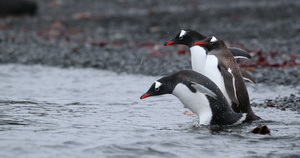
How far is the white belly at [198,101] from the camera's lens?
246 inches

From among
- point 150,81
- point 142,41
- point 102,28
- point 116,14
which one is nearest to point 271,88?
point 150,81

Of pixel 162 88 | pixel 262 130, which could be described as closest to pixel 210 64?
pixel 162 88

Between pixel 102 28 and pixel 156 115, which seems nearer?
pixel 156 115

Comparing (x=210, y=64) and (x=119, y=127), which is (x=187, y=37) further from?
(x=119, y=127)

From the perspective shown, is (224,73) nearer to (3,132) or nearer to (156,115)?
(156,115)

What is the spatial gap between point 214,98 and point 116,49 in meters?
8.48

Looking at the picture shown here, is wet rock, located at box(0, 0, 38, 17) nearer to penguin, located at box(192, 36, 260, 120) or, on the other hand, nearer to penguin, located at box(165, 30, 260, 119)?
penguin, located at box(165, 30, 260, 119)

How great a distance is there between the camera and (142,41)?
16.1 meters

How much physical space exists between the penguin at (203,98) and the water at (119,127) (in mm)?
155

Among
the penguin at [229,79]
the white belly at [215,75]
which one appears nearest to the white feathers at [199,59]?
the penguin at [229,79]

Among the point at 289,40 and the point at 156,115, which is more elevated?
the point at 289,40

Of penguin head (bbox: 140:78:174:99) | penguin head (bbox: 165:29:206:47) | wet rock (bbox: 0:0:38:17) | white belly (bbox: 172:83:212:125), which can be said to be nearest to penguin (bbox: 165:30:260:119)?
penguin head (bbox: 165:29:206:47)

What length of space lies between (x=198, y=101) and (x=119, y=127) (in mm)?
1008

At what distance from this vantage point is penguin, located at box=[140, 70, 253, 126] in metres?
6.23
